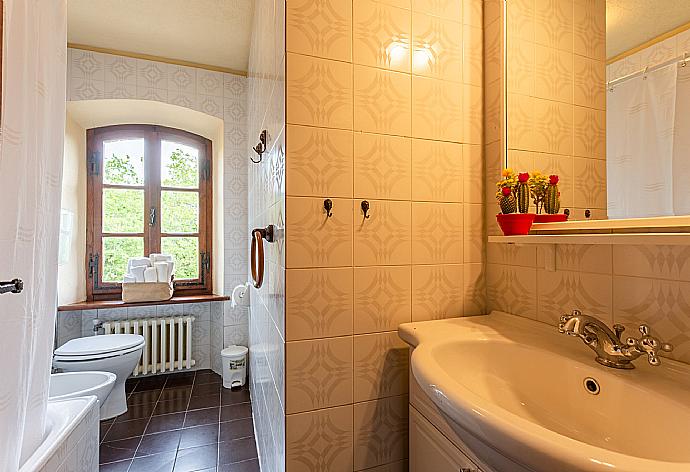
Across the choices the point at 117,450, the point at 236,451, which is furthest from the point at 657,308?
the point at 117,450

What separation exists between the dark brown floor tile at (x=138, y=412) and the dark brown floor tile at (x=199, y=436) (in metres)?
0.40

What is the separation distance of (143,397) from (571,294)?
9.24 feet

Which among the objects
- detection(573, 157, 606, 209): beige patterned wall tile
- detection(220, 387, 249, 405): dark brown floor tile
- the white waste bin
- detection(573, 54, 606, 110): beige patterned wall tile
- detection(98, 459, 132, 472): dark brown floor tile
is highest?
detection(573, 54, 606, 110): beige patterned wall tile

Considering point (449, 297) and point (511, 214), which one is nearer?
point (511, 214)

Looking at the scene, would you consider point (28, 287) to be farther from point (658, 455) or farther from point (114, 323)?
point (114, 323)

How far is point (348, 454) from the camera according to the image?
1.01 m

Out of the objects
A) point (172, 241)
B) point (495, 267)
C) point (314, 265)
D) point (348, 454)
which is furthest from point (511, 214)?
point (172, 241)

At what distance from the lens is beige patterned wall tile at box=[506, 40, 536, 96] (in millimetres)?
1075

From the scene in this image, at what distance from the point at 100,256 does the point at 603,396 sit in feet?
11.1

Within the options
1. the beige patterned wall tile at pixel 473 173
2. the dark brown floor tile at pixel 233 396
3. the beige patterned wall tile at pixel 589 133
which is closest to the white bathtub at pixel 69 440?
the dark brown floor tile at pixel 233 396

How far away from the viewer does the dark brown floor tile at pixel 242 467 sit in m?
1.69

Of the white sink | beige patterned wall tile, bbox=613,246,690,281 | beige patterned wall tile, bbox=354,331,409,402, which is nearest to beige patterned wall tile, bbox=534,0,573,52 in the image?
beige patterned wall tile, bbox=613,246,690,281

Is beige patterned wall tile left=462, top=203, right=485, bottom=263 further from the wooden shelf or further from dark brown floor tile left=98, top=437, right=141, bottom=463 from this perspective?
dark brown floor tile left=98, top=437, right=141, bottom=463

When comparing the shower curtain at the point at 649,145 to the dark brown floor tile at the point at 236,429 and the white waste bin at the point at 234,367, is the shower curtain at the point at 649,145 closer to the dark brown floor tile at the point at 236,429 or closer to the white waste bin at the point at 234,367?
the dark brown floor tile at the point at 236,429
